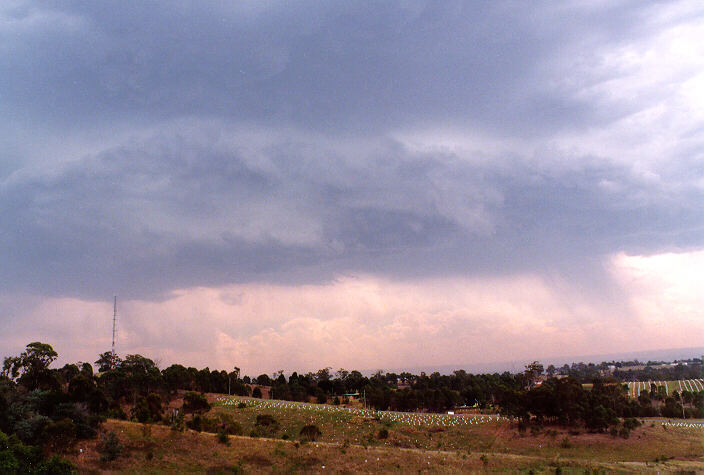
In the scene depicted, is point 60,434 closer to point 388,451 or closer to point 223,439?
point 223,439

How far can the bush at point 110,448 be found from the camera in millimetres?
47000

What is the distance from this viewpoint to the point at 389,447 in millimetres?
58188

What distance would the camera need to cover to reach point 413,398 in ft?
355

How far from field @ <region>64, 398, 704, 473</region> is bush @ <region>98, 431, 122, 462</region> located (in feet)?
1.92

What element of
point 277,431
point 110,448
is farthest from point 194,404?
point 110,448

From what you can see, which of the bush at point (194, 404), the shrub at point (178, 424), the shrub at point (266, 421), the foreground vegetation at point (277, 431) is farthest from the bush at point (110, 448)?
the bush at point (194, 404)

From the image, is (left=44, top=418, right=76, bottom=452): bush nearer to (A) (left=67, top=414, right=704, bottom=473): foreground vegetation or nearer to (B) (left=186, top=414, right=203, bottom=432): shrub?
(A) (left=67, top=414, right=704, bottom=473): foreground vegetation

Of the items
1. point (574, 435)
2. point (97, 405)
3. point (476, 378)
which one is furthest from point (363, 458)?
point (476, 378)

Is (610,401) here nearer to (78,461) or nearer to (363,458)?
(363,458)

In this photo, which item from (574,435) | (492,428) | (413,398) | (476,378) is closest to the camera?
(574,435)

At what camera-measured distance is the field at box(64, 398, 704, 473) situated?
49.4 metres

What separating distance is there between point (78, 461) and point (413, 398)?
243ft

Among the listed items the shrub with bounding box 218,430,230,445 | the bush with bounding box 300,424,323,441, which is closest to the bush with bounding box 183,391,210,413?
the bush with bounding box 300,424,323,441

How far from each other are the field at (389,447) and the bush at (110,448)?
0.58 meters
